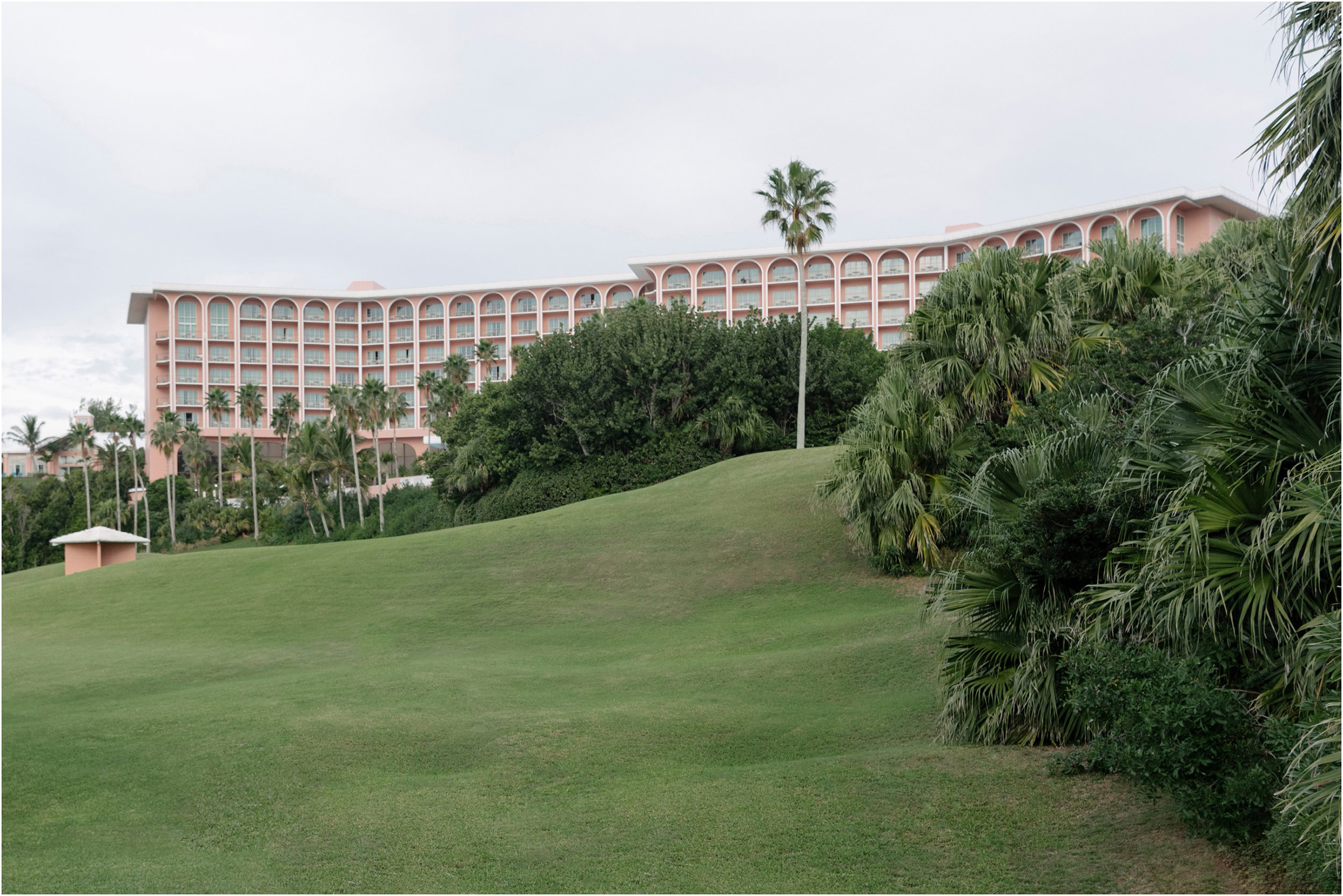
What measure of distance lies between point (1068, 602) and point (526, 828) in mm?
5892

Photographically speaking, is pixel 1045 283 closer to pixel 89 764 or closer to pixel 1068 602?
pixel 1068 602

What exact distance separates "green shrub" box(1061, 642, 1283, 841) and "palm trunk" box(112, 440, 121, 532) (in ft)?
243

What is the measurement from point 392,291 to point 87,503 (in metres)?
38.8

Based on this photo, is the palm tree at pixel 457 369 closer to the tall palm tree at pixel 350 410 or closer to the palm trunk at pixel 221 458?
the tall palm tree at pixel 350 410

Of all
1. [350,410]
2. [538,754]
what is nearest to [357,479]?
[350,410]

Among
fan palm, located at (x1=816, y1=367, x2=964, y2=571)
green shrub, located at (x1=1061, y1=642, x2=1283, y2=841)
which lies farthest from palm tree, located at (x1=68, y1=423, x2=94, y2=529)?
green shrub, located at (x1=1061, y1=642, x2=1283, y2=841)

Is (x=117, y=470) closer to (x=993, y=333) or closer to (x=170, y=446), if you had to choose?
(x=170, y=446)

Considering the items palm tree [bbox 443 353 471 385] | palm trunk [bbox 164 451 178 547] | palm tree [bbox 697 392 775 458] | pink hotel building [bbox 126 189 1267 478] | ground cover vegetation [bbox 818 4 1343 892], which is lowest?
palm trunk [bbox 164 451 178 547]

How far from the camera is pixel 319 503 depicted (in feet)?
229

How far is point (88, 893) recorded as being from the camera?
26.2 ft

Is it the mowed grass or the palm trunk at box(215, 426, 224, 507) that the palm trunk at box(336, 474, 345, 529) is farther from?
the mowed grass

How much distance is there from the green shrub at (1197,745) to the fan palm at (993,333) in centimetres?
1259

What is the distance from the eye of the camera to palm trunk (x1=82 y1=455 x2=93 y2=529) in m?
74.0

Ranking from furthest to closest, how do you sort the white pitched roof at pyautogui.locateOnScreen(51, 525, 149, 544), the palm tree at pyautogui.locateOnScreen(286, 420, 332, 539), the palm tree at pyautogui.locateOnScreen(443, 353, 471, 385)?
1. the palm tree at pyautogui.locateOnScreen(443, 353, 471, 385)
2. the palm tree at pyautogui.locateOnScreen(286, 420, 332, 539)
3. the white pitched roof at pyautogui.locateOnScreen(51, 525, 149, 544)
